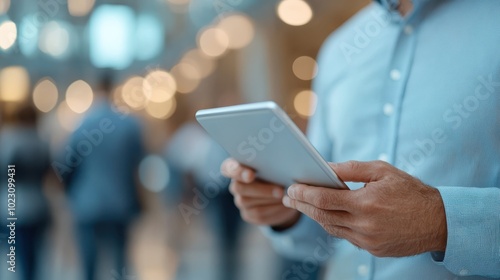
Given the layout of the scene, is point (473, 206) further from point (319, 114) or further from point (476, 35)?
point (319, 114)

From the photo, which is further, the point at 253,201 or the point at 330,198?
the point at 253,201

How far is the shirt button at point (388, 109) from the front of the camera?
1.17 m

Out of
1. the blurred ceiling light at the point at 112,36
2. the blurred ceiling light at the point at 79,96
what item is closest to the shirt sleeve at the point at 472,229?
the blurred ceiling light at the point at 79,96

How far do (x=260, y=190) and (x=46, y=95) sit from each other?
335 centimetres

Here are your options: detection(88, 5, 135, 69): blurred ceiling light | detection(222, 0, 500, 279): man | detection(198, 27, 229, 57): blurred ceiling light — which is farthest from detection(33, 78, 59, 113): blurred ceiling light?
detection(222, 0, 500, 279): man

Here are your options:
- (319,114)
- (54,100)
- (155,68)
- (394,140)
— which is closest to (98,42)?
(54,100)

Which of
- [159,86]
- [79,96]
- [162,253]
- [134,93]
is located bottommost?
[162,253]

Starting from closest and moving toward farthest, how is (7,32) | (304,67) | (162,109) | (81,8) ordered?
(7,32) → (81,8) → (162,109) → (304,67)

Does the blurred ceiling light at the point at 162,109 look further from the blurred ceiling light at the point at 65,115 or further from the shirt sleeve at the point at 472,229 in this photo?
the shirt sleeve at the point at 472,229

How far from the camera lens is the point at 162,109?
18.9ft

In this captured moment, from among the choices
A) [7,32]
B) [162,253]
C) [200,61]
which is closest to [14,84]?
[7,32]

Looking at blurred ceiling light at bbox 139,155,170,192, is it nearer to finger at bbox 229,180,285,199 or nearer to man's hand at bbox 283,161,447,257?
finger at bbox 229,180,285,199

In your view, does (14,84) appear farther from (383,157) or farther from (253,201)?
(383,157)

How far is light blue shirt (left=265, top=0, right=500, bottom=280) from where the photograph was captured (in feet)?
3.08
